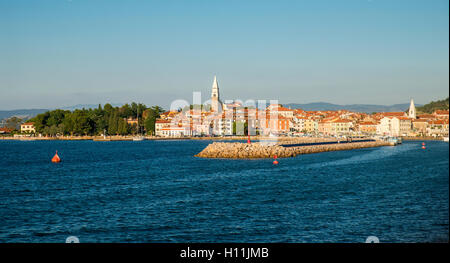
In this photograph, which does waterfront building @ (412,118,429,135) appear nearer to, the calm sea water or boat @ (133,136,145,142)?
boat @ (133,136,145,142)

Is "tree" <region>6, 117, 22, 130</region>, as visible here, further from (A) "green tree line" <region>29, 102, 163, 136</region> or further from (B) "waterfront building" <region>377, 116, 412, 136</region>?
(B) "waterfront building" <region>377, 116, 412, 136</region>

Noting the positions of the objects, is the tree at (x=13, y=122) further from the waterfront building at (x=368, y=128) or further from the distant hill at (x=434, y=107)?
the distant hill at (x=434, y=107)

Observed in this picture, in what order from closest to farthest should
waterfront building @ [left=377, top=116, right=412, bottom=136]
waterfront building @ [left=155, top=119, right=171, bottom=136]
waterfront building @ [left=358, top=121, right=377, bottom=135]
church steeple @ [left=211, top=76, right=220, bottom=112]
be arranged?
waterfront building @ [left=377, top=116, right=412, bottom=136] → waterfront building @ [left=358, top=121, right=377, bottom=135] → waterfront building @ [left=155, top=119, right=171, bottom=136] → church steeple @ [left=211, top=76, right=220, bottom=112]

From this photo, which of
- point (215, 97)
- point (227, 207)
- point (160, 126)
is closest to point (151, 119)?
point (160, 126)

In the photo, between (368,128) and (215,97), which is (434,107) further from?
(215,97)

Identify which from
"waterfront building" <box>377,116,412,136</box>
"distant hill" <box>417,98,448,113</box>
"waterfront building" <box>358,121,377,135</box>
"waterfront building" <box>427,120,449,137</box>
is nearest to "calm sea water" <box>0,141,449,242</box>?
"waterfront building" <box>427,120,449,137</box>

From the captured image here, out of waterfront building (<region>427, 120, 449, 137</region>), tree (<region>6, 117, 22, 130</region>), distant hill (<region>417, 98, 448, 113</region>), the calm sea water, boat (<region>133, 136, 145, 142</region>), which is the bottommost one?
the calm sea water

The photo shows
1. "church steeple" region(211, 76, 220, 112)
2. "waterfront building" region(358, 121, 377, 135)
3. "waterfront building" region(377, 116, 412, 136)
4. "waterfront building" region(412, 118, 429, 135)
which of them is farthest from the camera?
"church steeple" region(211, 76, 220, 112)

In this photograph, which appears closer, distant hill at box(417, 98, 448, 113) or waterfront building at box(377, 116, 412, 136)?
waterfront building at box(377, 116, 412, 136)

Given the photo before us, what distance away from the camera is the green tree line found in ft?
237

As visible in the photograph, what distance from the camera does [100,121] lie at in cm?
7212

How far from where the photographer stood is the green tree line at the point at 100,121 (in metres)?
72.1

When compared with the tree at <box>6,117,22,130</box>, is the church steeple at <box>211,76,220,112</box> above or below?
above
